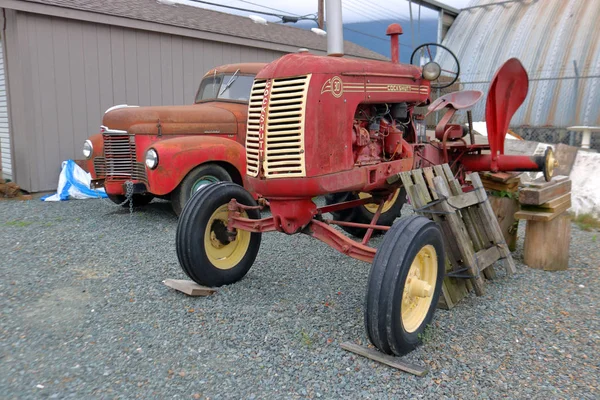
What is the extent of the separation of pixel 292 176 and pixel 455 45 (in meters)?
12.4

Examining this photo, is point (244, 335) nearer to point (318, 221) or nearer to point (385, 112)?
point (318, 221)

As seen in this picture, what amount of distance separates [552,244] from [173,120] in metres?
4.65

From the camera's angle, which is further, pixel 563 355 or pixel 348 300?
pixel 348 300

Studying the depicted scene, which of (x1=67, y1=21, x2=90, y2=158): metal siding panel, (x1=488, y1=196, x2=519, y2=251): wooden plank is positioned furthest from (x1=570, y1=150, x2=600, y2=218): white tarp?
(x1=67, y1=21, x2=90, y2=158): metal siding panel

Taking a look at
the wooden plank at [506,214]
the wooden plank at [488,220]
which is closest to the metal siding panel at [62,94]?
the wooden plank at [506,214]

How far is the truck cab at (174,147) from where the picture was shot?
20.3ft

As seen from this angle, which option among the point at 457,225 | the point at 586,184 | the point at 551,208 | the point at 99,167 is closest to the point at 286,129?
the point at 457,225

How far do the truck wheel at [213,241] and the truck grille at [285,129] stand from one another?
0.76 meters

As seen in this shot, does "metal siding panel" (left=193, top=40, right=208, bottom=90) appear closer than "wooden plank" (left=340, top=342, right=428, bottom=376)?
No

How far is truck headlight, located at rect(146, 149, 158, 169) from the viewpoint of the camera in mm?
6066

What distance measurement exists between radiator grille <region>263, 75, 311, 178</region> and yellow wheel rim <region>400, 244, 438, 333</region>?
907 mm

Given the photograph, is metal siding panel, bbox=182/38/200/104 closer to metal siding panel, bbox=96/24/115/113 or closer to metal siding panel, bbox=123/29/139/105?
metal siding panel, bbox=123/29/139/105

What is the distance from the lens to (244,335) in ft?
10.8

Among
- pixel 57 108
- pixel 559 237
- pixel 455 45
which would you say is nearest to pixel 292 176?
pixel 559 237
